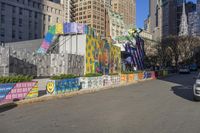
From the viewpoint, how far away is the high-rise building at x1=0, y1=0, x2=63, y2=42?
302 ft

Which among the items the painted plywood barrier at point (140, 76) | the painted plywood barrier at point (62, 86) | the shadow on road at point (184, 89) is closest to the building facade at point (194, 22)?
the painted plywood barrier at point (140, 76)

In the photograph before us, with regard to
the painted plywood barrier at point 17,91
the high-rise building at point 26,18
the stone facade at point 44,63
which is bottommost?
the painted plywood barrier at point 17,91

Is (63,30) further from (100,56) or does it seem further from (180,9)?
(180,9)

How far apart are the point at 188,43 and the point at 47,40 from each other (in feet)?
160

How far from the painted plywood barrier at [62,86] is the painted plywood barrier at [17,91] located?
1968mm

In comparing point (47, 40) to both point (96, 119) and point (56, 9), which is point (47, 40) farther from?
point (56, 9)

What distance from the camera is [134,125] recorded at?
9.15 m

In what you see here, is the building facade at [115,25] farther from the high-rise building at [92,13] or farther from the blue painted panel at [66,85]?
the blue painted panel at [66,85]

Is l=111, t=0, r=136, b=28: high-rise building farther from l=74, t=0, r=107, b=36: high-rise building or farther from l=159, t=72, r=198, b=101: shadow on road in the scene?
l=159, t=72, r=198, b=101: shadow on road

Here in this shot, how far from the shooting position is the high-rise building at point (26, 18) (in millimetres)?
92062

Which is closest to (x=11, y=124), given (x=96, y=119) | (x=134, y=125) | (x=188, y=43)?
(x=96, y=119)

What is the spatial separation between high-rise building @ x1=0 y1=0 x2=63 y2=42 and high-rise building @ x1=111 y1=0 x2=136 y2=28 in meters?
63.0

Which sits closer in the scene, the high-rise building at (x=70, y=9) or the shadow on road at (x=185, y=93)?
the shadow on road at (x=185, y=93)

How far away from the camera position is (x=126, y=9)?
18200cm
